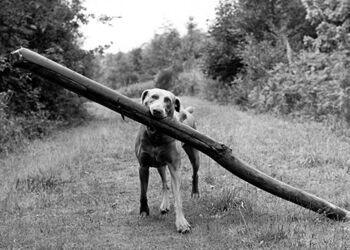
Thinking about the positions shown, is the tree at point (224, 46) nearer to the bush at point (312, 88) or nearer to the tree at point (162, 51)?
the bush at point (312, 88)

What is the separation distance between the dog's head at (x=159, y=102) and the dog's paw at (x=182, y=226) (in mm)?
1096

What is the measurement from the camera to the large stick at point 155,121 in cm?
401

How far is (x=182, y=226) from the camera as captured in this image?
4.22 metres

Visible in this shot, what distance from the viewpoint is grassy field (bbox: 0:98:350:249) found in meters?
3.92

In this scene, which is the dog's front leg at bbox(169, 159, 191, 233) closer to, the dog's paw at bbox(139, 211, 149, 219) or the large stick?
the large stick

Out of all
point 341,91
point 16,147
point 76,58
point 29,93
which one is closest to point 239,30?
point 76,58

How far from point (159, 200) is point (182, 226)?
130 cm

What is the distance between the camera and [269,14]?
18234 millimetres

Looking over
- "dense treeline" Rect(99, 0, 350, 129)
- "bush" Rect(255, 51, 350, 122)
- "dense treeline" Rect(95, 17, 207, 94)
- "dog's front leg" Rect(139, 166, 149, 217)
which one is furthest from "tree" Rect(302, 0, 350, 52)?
"dense treeline" Rect(95, 17, 207, 94)

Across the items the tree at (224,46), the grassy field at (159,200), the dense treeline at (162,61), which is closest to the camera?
the grassy field at (159,200)

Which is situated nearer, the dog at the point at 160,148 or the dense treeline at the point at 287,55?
the dog at the point at 160,148

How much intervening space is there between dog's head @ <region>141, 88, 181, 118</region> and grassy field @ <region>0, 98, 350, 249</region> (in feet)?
4.01

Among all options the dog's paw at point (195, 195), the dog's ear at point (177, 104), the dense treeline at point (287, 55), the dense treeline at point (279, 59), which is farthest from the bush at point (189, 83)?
the dog's ear at point (177, 104)

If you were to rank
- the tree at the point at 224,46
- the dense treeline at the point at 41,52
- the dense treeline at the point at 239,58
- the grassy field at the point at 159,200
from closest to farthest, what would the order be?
the grassy field at the point at 159,200 < the dense treeline at the point at 41,52 < the dense treeline at the point at 239,58 < the tree at the point at 224,46
